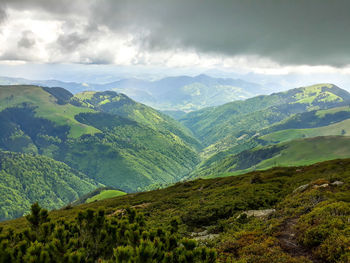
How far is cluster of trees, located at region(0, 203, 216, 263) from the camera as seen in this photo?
36.9ft

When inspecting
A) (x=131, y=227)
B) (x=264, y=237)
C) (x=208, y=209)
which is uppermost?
(x=131, y=227)

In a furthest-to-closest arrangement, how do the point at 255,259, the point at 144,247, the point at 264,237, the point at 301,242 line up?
1. the point at 264,237
2. the point at 301,242
3. the point at 255,259
4. the point at 144,247

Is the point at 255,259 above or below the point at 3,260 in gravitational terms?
below

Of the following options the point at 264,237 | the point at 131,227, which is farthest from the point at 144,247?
the point at 264,237

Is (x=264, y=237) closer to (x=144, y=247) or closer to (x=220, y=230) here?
(x=220, y=230)

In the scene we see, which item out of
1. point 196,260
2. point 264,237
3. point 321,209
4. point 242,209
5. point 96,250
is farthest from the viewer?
point 242,209

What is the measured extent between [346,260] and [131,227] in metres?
14.8

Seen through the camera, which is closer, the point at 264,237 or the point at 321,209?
the point at 264,237

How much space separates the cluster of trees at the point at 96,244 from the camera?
36.9ft

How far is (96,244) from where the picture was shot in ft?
51.8

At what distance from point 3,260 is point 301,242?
22238 mm

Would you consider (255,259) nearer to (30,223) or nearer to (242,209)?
(30,223)

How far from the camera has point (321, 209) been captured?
81.5 ft

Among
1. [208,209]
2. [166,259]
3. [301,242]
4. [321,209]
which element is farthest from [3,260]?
[208,209]
